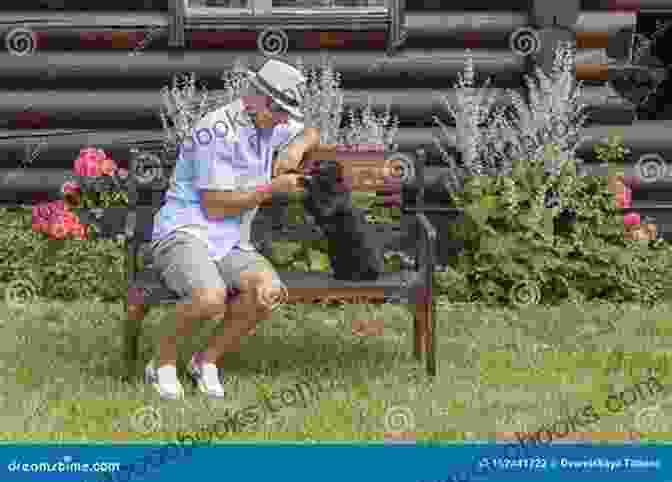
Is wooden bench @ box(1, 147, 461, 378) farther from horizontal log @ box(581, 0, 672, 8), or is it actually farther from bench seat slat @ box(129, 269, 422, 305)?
horizontal log @ box(581, 0, 672, 8)

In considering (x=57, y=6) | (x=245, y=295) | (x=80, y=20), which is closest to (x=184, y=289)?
(x=245, y=295)

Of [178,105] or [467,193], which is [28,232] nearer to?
[178,105]

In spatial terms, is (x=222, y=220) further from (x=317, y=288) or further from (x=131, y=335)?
(x=131, y=335)

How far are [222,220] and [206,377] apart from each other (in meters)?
0.68

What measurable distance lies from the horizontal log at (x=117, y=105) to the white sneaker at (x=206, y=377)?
3.14m

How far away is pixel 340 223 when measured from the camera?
249 inches

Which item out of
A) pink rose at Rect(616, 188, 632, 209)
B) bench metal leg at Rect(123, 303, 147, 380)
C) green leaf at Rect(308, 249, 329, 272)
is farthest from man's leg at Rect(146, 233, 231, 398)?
pink rose at Rect(616, 188, 632, 209)

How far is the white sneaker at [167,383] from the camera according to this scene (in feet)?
20.4

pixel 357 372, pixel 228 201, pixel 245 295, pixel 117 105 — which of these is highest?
pixel 117 105

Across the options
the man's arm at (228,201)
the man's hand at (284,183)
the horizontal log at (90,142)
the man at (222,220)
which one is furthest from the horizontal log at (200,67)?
the man's hand at (284,183)

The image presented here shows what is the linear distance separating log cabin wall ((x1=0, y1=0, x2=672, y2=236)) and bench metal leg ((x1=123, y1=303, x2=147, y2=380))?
2.93 metres

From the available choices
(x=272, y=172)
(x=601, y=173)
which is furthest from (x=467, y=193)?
(x=272, y=172)

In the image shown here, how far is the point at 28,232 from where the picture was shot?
8.78 metres

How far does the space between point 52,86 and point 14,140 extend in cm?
42
